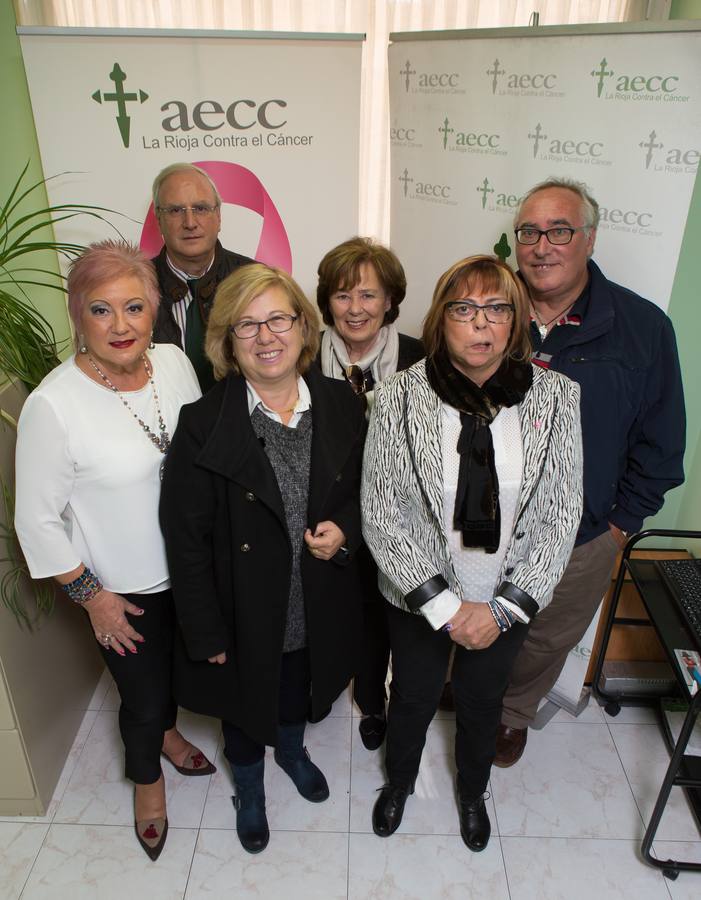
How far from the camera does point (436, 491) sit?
164cm

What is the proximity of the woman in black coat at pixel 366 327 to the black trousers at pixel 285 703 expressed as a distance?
20 centimetres

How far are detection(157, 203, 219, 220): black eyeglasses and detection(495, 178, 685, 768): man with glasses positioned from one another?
1.05 meters

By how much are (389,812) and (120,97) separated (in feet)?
9.16

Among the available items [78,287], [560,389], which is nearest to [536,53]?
[560,389]

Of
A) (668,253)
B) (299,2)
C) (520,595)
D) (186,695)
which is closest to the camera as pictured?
(520,595)

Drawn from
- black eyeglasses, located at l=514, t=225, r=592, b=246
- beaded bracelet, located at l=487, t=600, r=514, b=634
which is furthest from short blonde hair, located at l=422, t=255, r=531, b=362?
beaded bracelet, located at l=487, t=600, r=514, b=634

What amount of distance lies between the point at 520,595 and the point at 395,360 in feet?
2.61

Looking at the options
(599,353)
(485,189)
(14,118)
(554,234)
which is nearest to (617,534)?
(599,353)

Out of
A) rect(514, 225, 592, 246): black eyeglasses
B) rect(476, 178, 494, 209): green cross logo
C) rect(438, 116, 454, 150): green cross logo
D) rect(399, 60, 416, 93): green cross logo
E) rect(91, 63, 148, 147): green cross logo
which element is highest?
rect(399, 60, 416, 93): green cross logo

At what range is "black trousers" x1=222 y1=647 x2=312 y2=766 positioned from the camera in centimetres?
197

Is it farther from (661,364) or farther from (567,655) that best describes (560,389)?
(567,655)

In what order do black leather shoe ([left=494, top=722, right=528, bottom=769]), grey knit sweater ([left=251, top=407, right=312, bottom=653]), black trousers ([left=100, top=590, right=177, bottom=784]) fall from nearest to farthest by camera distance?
grey knit sweater ([left=251, top=407, right=312, bottom=653])
black trousers ([left=100, top=590, right=177, bottom=784])
black leather shoe ([left=494, top=722, right=528, bottom=769])

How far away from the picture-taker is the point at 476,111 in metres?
2.47

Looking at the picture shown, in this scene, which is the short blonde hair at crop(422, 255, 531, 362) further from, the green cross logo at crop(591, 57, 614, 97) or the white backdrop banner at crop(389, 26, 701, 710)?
the green cross logo at crop(591, 57, 614, 97)
